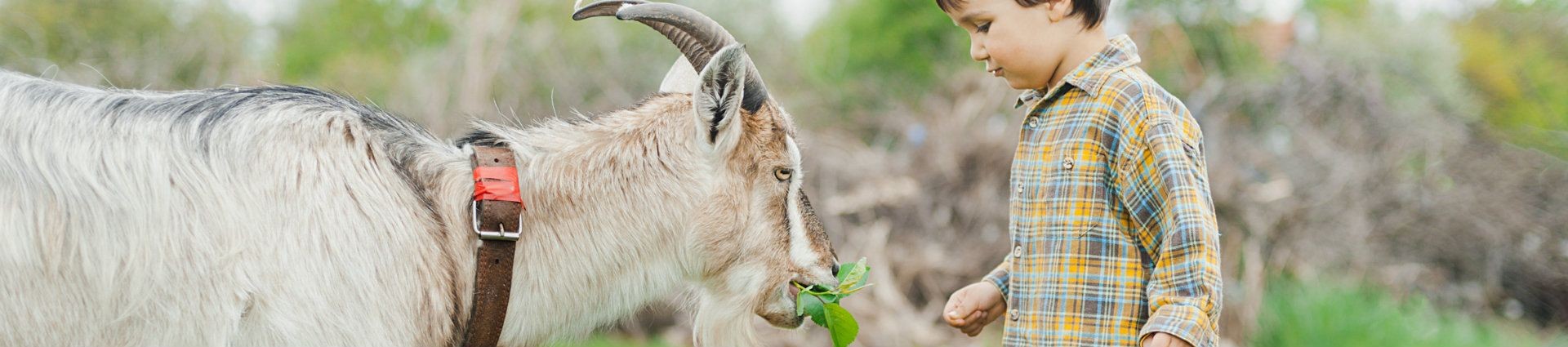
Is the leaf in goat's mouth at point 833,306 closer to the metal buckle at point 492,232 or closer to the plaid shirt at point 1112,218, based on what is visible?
the plaid shirt at point 1112,218

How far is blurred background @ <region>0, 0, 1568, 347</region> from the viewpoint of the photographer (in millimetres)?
7211

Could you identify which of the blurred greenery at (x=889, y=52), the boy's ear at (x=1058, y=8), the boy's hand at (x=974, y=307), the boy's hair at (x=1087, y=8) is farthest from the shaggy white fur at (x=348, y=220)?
the blurred greenery at (x=889, y=52)

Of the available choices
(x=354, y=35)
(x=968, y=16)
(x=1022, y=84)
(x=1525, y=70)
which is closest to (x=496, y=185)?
(x=968, y=16)

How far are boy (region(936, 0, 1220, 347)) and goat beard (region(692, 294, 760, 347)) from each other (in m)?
0.71

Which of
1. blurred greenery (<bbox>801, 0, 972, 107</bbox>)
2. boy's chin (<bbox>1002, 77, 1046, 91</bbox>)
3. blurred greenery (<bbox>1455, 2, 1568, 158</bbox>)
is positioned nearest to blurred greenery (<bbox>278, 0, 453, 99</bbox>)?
blurred greenery (<bbox>801, 0, 972, 107</bbox>)

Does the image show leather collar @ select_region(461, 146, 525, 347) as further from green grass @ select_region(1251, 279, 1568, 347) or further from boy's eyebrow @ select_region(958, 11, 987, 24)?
green grass @ select_region(1251, 279, 1568, 347)

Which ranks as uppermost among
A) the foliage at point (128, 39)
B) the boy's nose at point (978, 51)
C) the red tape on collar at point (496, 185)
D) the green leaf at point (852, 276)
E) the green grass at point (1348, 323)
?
the foliage at point (128, 39)

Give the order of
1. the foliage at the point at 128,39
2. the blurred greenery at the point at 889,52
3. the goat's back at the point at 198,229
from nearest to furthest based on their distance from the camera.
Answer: the goat's back at the point at 198,229
the foliage at the point at 128,39
the blurred greenery at the point at 889,52

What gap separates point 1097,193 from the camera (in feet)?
9.19

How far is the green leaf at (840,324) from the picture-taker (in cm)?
323

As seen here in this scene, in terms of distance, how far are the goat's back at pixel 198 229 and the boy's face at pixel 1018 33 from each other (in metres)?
1.36

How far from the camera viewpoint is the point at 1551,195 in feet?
27.8

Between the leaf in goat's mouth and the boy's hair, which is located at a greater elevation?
the boy's hair

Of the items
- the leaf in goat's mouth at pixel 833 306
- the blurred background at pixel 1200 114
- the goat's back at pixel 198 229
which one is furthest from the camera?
the blurred background at pixel 1200 114
